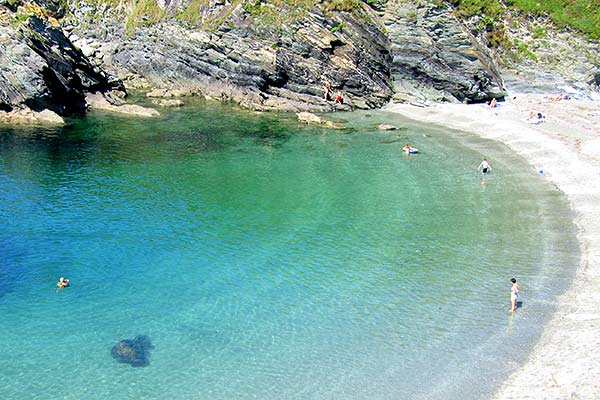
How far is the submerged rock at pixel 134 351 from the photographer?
22828 mm

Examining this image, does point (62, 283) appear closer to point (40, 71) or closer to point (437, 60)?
point (40, 71)

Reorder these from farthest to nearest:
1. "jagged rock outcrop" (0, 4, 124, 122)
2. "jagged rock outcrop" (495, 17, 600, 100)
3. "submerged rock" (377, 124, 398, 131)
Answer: "jagged rock outcrop" (495, 17, 600, 100) < "submerged rock" (377, 124, 398, 131) < "jagged rock outcrop" (0, 4, 124, 122)

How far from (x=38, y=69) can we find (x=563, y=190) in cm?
6098

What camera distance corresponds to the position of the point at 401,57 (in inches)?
3250

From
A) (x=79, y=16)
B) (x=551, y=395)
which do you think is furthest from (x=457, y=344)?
(x=79, y=16)

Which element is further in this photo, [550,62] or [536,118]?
[550,62]

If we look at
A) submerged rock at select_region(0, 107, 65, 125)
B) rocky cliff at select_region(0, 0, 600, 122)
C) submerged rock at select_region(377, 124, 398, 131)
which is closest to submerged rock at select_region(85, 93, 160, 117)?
rocky cliff at select_region(0, 0, 600, 122)

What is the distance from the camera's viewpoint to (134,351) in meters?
23.4

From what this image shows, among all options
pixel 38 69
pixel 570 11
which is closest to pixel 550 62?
pixel 570 11

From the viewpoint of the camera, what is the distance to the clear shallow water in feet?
73.5

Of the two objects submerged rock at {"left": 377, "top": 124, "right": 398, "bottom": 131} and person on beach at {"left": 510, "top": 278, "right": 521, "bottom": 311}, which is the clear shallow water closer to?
person on beach at {"left": 510, "top": 278, "right": 521, "bottom": 311}

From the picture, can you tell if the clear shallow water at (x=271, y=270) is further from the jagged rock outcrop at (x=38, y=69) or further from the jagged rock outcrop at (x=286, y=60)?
the jagged rock outcrop at (x=286, y=60)

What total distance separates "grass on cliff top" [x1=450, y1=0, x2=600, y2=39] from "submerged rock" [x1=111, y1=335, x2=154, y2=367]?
7760 cm

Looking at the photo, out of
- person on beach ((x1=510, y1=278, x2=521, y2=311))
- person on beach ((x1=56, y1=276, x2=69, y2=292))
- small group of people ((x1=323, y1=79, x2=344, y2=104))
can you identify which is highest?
small group of people ((x1=323, y1=79, x2=344, y2=104))
